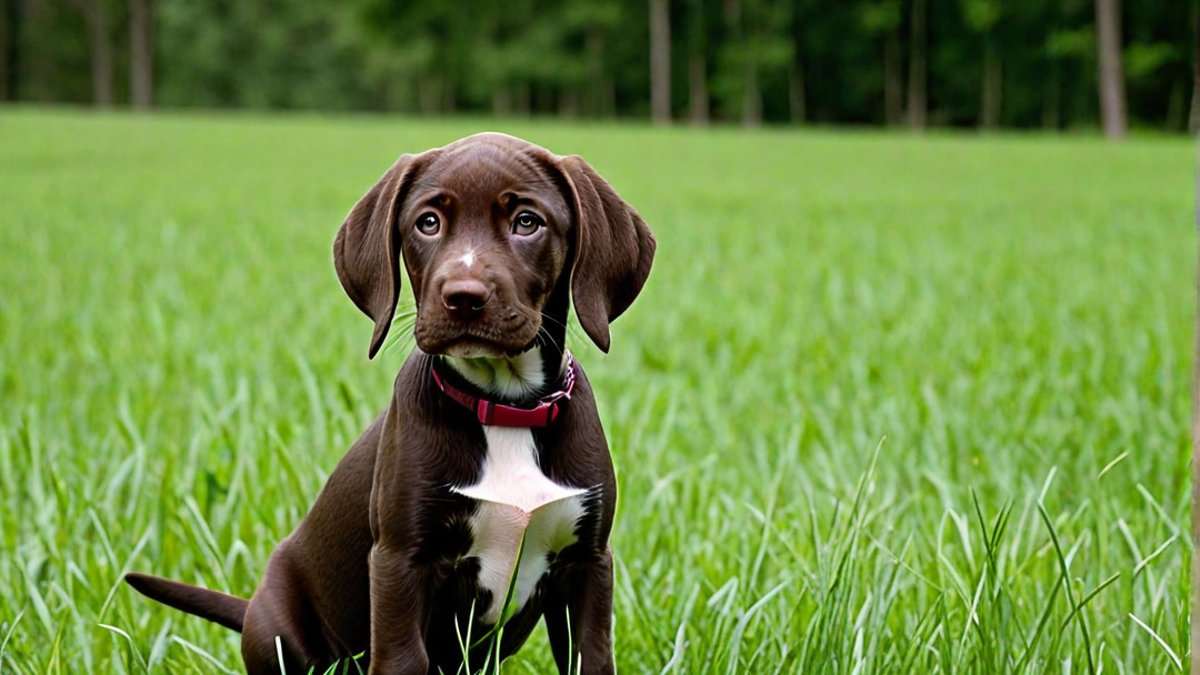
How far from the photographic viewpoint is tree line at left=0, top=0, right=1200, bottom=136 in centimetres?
4488

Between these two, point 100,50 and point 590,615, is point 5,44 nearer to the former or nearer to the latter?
point 100,50

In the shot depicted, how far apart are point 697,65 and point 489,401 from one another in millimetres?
47494

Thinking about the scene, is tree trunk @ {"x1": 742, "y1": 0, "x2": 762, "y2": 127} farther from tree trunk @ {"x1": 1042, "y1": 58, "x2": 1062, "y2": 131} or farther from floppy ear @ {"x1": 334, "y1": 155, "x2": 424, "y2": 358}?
floppy ear @ {"x1": 334, "y1": 155, "x2": 424, "y2": 358}

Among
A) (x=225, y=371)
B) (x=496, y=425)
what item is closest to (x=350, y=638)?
(x=496, y=425)

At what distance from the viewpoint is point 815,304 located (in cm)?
657

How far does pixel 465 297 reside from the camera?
146 centimetres

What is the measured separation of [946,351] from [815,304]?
1362 mm

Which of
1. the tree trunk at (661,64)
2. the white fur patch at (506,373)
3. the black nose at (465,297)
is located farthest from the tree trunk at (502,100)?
the black nose at (465,297)

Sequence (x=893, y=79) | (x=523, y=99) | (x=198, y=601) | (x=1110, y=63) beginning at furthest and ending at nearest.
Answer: (x=523, y=99)
(x=893, y=79)
(x=1110, y=63)
(x=198, y=601)

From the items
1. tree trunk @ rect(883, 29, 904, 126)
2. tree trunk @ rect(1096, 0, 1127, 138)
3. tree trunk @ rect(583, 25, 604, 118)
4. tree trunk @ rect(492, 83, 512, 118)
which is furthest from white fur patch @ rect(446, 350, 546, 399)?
tree trunk @ rect(492, 83, 512, 118)

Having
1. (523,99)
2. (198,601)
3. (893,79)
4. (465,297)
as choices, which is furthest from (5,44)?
(465,297)

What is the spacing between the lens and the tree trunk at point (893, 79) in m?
48.1

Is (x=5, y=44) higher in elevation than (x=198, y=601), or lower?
higher

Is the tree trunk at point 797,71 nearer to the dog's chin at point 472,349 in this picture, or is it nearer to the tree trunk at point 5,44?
the tree trunk at point 5,44
